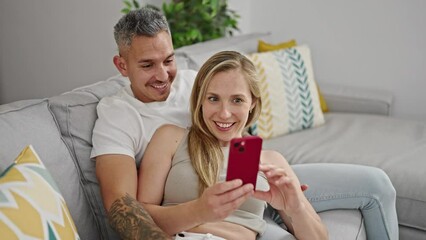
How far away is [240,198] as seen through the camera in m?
1.34

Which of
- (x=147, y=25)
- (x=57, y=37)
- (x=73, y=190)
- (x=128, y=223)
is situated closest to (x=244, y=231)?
(x=128, y=223)

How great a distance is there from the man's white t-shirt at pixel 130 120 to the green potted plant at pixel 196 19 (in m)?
1.28

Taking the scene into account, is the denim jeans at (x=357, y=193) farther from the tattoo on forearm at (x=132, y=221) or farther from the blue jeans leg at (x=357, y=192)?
the tattoo on forearm at (x=132, y=221)

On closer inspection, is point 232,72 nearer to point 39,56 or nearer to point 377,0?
point 377,0

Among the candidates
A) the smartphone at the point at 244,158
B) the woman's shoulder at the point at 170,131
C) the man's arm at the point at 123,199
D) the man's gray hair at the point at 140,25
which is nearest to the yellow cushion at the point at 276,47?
the man's gray hair at the point at 140,25

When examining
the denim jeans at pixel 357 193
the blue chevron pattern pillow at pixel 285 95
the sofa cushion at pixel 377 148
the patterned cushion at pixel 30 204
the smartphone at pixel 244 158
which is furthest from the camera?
the blue chevron pattern pillow at pixel 285 95

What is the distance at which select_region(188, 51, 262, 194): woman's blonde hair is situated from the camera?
163cm

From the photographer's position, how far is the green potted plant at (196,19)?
3.15 m

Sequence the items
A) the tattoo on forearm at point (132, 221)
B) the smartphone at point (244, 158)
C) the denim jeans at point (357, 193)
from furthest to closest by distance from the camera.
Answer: the denim jeans at point (357, 193) < the tattoo on forearm at point (132, 221) < the smartphone at point (244, 158)

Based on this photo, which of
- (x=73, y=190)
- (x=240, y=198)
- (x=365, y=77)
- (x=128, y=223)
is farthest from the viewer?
(x=365, y=77)

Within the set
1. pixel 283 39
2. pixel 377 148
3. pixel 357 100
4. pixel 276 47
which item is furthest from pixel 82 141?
pixel 283 39

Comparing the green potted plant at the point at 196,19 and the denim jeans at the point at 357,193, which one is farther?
the green potted plant at the point at 196,19

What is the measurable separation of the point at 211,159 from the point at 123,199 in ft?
0.91

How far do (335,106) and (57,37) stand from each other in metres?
1.80
